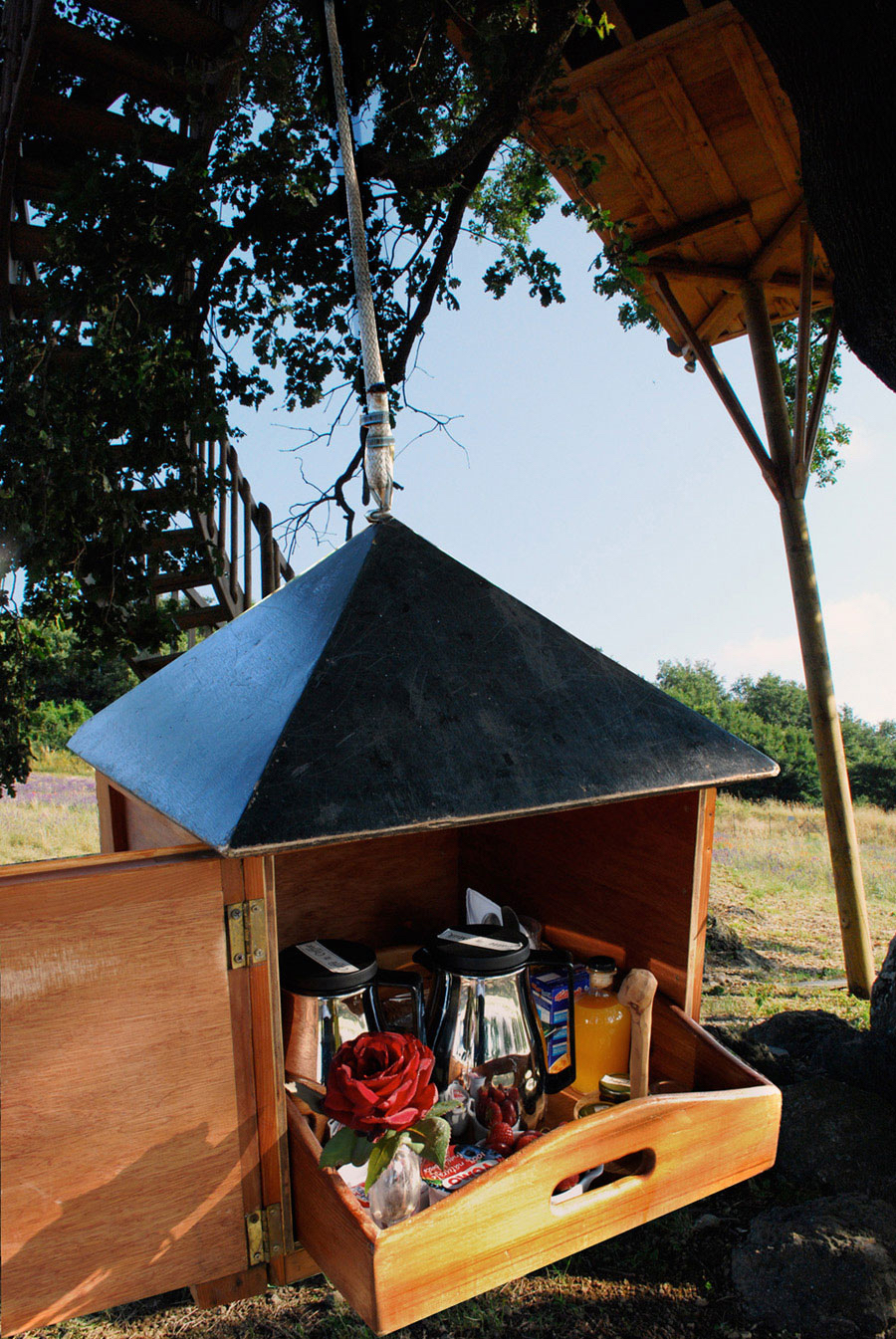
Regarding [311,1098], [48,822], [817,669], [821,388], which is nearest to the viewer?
[311,1098]

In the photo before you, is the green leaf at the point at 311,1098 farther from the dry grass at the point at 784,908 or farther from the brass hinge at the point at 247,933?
the dry grass at the point at 784,908

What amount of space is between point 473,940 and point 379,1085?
361 mm

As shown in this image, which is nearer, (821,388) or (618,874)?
(618,874)

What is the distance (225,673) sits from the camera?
1172 millimetres

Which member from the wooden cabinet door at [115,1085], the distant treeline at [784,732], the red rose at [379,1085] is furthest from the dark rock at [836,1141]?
the distant treeline at [784,732]

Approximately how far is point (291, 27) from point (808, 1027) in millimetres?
4592

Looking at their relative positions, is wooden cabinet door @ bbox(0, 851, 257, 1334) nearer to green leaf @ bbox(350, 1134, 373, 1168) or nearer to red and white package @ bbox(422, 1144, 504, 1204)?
green leaf @ bbox(350, 1134, 373, 1168)

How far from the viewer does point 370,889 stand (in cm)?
175

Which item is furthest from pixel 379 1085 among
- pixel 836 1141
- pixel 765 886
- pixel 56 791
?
pixel 56 791

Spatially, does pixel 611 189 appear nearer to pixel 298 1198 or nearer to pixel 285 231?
pixel 285 231

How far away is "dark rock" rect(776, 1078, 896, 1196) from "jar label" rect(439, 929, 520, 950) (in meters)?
2.20

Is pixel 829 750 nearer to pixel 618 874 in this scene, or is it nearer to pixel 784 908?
pixel 784 908

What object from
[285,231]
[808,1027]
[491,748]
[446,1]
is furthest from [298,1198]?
[808,1027]

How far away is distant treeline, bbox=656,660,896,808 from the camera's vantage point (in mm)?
12188
